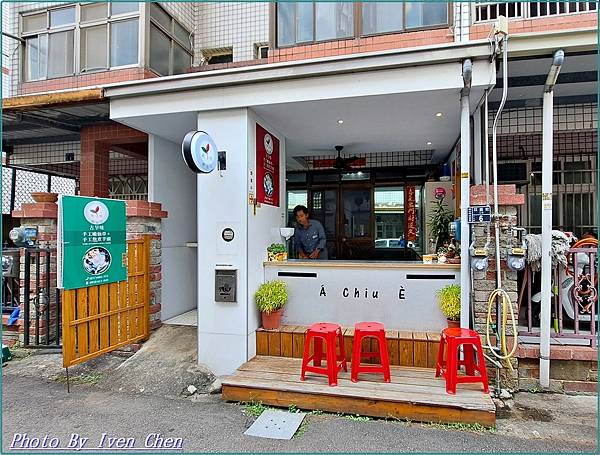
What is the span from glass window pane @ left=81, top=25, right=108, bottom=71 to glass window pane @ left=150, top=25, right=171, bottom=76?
30.2 inches

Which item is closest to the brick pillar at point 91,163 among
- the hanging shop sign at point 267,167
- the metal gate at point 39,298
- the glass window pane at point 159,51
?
the metal gate at point 39,298

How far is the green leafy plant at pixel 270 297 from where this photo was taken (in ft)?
15.0

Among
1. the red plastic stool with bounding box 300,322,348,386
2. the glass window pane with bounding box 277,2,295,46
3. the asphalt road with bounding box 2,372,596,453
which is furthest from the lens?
the glass window pane with bounding box 277,2,295,46

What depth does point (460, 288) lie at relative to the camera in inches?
165

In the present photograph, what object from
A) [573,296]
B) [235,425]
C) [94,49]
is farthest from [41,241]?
[573,296]

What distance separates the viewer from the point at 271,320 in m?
4.67

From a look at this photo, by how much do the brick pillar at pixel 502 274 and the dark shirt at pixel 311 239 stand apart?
261cm

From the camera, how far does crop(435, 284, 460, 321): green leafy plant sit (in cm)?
416

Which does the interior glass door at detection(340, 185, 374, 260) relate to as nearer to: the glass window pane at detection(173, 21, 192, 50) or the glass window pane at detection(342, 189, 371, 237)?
the glass window pane at detection(342, 189, 371, 237)

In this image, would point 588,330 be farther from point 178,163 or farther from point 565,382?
point 178,163

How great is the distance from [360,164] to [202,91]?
401 cm

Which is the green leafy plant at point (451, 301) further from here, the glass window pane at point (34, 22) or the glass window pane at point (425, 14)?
the glass window pane at point (34, 22)

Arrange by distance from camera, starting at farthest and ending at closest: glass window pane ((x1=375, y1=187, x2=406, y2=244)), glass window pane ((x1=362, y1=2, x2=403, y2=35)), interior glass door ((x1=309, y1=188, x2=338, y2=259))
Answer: interior glass door ((x1=309, y1=188, x2=338, y2=259))
glass window pane ((x1=375, y1=187, x2=406, y2=244))
glass window pane ((x1=362, y1=2, x2=403, y2=35))

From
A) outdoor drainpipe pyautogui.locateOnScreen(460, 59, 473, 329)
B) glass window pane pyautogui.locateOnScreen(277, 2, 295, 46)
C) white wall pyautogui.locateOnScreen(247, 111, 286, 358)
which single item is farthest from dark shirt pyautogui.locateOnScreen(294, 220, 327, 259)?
glass window pane pyautogui.locateOnScreen(277, 2, 295, 46)
